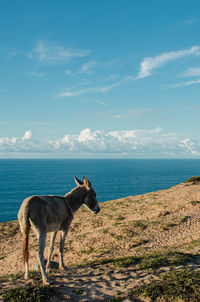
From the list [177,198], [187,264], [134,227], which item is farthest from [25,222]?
[177,198]

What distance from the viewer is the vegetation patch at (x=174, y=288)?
8875 mm

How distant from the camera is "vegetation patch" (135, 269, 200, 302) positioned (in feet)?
29.1

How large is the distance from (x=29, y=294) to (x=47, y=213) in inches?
121

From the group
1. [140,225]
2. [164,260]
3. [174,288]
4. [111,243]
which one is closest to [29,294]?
[174,288]

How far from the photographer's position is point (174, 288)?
9242 millimetres

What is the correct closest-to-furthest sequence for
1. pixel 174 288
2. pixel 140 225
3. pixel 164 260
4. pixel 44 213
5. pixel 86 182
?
pixel 174 288
pixel 44 213
pixel 86 182
pixel 164 260
pixel 140 225

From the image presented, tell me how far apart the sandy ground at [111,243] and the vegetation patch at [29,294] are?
18.9 inches

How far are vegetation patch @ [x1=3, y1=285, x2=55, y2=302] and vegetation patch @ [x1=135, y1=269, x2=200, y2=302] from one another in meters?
3.61

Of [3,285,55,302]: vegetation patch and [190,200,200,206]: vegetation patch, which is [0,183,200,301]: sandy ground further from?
[3,285,55,302]: vegetation patch

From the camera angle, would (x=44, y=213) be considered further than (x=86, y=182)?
No

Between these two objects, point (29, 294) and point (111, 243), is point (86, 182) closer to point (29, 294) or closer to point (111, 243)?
point (29, 294)

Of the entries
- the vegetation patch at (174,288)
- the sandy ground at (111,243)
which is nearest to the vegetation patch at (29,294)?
the sandy ground at (111,243)

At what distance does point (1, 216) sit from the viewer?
74.2 meters

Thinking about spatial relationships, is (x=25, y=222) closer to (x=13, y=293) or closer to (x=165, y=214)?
(x=13, y=293)
